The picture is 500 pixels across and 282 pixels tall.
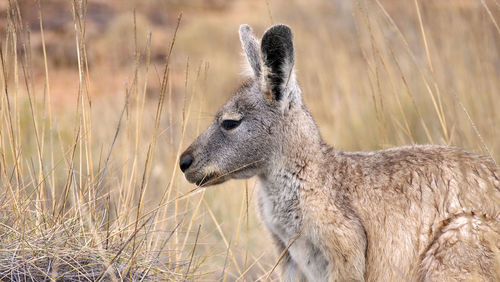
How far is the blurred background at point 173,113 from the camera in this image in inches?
168

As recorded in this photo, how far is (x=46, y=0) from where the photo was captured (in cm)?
2058

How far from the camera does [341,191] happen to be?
173 inches

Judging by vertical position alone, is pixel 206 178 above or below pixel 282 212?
above

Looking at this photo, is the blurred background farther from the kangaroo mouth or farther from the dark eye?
the dark eye

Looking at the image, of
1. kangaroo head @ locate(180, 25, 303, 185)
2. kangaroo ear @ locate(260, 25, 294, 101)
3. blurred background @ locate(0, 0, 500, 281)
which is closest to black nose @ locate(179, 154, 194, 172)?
kangaroo head @ locate(180, 25, 303, 185)

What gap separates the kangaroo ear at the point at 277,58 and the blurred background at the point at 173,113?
43 centimetres

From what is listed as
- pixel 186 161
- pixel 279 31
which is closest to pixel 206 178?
pixel 186 161

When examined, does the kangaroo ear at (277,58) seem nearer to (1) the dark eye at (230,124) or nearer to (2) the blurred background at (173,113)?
(1) the dark eye at (230,124)

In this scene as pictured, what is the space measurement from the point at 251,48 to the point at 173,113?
4325 mm

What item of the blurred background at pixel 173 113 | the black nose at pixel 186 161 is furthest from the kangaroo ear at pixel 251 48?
the black nose at pixel 186 161

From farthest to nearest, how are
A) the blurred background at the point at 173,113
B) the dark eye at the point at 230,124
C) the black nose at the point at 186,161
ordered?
the dark eye at the point at 230,124 → the black nose at the point at 186,161 → the blurred background at the point at 173,113

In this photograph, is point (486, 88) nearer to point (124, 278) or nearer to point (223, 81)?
point (124, 278)

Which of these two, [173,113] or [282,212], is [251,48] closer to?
[282,212]

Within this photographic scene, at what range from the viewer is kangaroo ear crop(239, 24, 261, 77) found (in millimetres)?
4812
